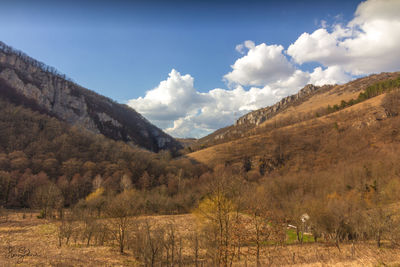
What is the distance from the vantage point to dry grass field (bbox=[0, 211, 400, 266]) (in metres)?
17.6

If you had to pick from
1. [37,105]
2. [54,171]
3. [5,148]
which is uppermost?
[37,105]

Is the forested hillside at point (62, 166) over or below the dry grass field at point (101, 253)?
over

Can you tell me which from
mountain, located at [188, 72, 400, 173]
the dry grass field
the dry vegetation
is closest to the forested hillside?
the dry vegetation

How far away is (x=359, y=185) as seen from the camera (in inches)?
2356

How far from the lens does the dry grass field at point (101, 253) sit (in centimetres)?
1758

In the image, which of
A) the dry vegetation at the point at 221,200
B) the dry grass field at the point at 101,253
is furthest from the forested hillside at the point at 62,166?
the dry grass field at the point at 101,253

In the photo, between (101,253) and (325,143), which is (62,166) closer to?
(101,253)

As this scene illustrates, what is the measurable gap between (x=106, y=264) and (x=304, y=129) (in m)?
144

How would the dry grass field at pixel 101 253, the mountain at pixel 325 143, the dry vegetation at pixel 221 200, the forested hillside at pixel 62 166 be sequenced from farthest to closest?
1. the mountain at pixel 325 143
2. the forested hillside at pixel 62 166
3. the dry vegetation at pixel 221 200
4. the dry grass field at pixel 101 253

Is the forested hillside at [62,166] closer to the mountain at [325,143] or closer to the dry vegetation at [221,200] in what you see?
the dry vegetation at [221,200]

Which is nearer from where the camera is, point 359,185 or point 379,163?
point 359,185

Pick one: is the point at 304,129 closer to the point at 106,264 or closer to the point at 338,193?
the point at 338,193

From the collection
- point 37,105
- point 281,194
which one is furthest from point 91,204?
point 37,105

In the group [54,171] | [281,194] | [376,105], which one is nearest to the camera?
[281,194]
